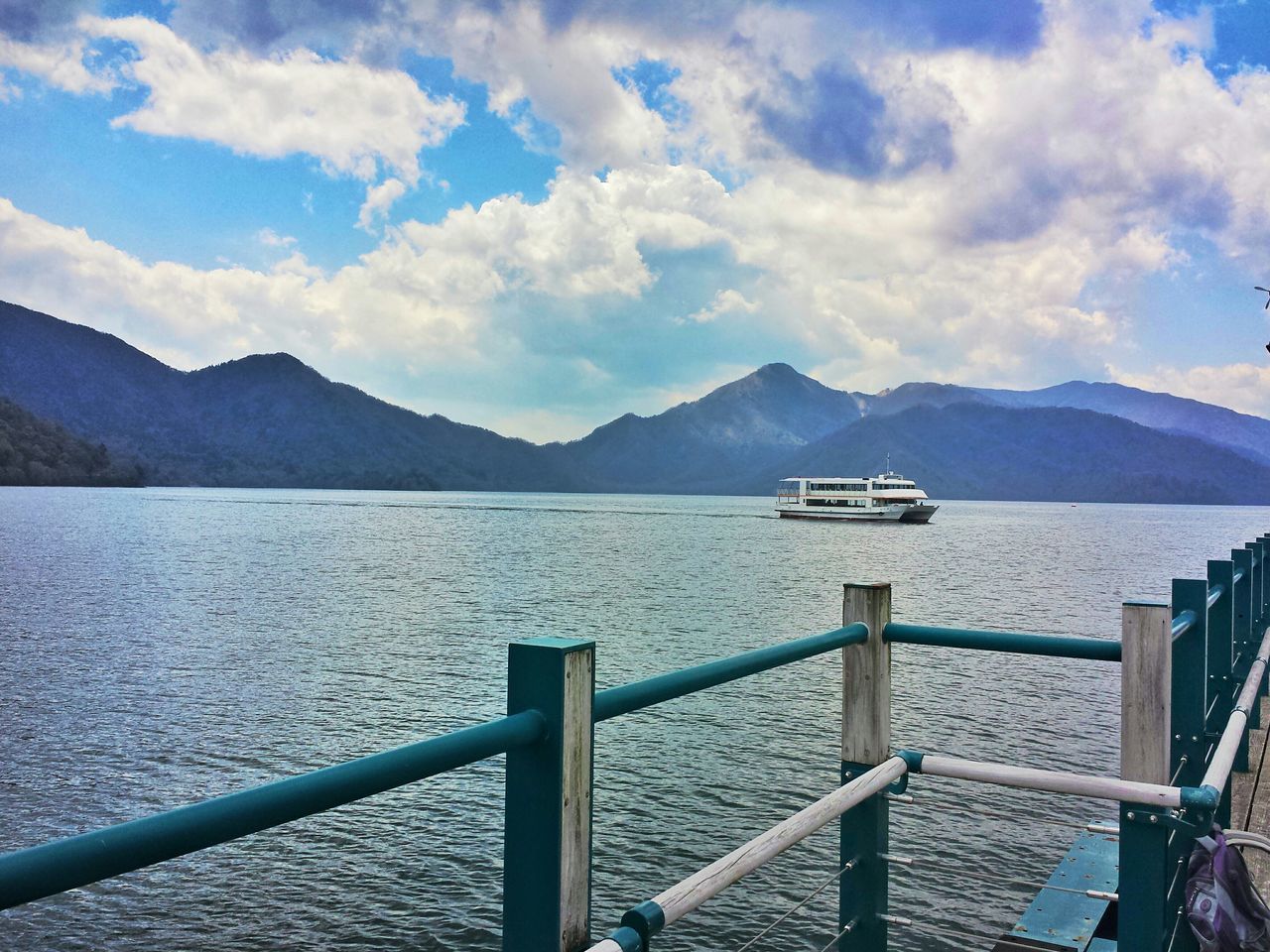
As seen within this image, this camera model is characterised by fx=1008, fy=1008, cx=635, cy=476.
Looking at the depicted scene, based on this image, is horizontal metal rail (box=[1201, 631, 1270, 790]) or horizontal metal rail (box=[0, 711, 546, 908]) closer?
horizontal metal rail (box=[0, 711, 546, 908])

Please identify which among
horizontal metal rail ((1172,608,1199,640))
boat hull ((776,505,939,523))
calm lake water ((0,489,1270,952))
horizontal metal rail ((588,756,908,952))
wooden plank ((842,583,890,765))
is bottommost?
calm lake water ((0,489,1270,952))

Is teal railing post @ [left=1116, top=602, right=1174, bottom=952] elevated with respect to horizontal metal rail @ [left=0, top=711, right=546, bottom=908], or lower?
lower

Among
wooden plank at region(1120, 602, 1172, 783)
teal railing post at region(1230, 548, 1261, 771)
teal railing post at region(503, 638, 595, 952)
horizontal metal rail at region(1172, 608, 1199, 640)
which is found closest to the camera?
teal railing post at region(503, 638, 595, 952)

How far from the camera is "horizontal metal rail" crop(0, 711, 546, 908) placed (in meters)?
1.19

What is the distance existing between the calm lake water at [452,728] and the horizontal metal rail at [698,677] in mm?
7348

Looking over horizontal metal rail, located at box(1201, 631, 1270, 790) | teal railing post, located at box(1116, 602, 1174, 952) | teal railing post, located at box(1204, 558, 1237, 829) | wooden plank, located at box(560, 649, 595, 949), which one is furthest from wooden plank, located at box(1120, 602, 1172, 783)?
teal railing post, located at box(1204, 558, 1237, 829)

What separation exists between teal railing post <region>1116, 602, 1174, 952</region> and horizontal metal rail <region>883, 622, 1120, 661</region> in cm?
11

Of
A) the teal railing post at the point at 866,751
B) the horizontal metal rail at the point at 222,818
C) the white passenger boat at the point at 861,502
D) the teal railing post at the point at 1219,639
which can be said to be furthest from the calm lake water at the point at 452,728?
the white passenger boat at the point at 861,502

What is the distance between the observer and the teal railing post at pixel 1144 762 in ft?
10.4

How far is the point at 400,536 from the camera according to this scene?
9131 cm

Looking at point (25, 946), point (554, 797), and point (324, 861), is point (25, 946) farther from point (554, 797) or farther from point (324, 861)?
point (554, 797)

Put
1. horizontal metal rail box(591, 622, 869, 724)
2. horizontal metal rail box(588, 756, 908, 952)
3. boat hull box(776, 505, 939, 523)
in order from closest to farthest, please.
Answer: horizontal metal rail box(588, 756, 908, 952)
horizontal metal rail box(591, 622, 869, 724)
boat hull box(776, 505, 939, 523)

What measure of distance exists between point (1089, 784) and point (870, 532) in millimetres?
105237

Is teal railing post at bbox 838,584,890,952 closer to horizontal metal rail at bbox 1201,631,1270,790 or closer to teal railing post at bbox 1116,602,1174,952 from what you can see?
teal railing post at bbox 1116,602,1174,952
